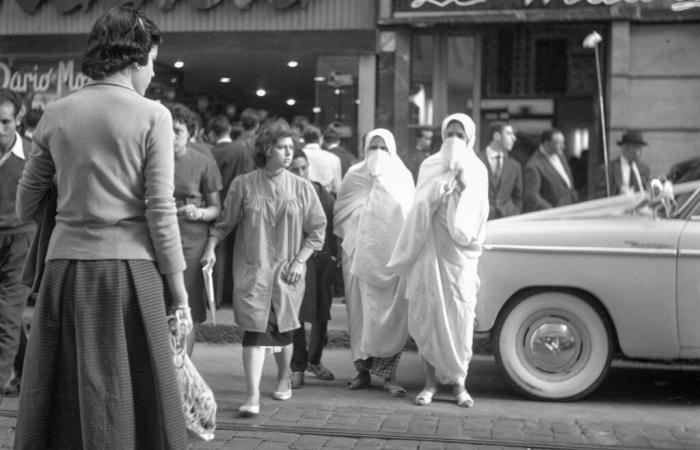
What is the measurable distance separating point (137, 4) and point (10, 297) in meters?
8.15

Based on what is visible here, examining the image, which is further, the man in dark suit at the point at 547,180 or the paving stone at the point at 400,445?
the man in dark suit at the point at 547,180

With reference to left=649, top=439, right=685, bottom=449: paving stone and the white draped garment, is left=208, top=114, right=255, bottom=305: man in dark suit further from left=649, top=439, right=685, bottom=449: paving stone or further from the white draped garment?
left=649, top=439, right=685, bottom=449: paving stone

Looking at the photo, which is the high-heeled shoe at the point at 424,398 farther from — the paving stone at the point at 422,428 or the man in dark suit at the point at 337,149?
the man in dark suit at the point at 337,149

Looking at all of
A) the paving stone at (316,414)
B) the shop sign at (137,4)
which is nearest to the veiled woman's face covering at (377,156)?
the paving stone at (316,414)

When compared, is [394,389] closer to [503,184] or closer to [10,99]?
[10,99]

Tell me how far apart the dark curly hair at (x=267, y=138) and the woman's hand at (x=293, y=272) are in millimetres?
682

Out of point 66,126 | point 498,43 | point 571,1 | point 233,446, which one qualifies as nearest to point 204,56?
point 498,43

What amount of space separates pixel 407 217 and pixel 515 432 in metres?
1.80

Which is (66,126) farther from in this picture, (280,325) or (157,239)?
(280,325)

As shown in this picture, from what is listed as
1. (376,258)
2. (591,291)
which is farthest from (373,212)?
(591,291)

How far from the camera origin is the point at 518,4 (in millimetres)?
12969

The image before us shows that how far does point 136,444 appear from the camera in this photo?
397 centimetres

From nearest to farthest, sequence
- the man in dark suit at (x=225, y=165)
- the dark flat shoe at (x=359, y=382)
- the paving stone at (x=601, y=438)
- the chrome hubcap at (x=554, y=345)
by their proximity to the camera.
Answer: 1. the paving stone at (x=601, y=438)
2. the chrome hubcap at (x=554, y=345)
3. the man in dark suit at (x=225, y=165)
4. the dark flat shoe at (x=359, y=382)

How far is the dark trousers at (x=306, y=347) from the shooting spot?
26.2 ft
